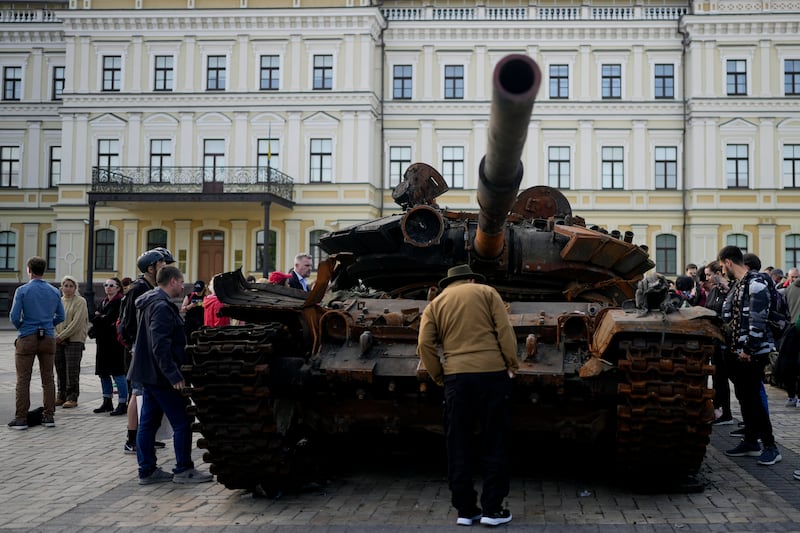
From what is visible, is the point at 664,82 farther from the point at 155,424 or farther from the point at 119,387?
the point at 155,424

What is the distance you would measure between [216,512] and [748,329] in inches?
192

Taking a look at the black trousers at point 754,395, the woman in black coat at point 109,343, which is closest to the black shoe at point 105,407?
the woman in black coat at point 109,343

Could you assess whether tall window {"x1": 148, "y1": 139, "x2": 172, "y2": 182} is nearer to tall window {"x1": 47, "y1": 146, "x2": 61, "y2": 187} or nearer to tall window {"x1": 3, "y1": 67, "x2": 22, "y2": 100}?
tall window {"x1": 47, "y1": 146, "x2": 61, "y2": 187}

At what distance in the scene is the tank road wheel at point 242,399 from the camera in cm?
628

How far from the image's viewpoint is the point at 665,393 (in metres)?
6.03

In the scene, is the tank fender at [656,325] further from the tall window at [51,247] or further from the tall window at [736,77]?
the tall window at [51,247]

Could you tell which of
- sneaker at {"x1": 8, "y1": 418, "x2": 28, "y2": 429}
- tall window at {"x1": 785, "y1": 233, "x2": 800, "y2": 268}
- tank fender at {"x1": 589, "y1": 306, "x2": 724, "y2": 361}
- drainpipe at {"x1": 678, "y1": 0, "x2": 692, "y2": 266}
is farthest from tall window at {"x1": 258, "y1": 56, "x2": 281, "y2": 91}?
tank fender at {"x1": 589, "y1": 306, "x2": 724, "y2": 361}

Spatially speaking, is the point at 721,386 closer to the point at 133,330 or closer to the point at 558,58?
the point at 133,330

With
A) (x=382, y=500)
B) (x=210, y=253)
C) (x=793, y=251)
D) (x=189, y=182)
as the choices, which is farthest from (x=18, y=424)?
(x=793, y=251)

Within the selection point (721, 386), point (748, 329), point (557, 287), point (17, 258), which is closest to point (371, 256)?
point (557, 287)

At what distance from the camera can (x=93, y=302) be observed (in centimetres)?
3488

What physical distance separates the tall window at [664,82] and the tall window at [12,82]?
2819 centimetres

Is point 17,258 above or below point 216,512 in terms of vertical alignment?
above

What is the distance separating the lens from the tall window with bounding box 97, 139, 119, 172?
121ft
